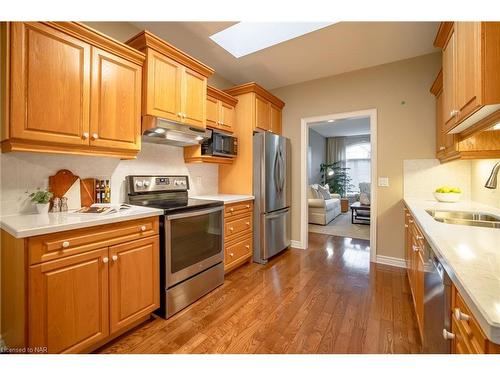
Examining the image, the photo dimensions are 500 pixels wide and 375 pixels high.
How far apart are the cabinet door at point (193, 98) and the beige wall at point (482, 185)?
2.67m

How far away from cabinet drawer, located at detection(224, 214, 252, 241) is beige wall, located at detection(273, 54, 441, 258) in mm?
1743

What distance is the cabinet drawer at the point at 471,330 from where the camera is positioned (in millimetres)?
581

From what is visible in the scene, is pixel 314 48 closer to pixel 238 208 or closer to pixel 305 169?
pixel 305 169

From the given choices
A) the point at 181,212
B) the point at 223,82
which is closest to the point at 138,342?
the point at 181,212

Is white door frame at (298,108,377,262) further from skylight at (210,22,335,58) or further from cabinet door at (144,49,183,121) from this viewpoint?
cabinet door at (144,49,183,121)

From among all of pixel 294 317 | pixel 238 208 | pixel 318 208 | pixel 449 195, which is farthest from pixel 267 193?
pixel 318 208

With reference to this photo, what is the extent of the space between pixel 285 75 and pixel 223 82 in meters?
0.92

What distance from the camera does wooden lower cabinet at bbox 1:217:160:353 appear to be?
1.16m

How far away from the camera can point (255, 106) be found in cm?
305

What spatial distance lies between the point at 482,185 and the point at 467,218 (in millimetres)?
688

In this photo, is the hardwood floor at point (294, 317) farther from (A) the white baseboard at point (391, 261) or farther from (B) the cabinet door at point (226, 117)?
(B) the cabinet door at point (226, 117)

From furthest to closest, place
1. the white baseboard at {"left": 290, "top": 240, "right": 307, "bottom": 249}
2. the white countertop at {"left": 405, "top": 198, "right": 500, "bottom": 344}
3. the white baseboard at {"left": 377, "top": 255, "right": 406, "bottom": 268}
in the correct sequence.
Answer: the white baseboard at {"left": 290, "top": 240, "right": 307, "bottom": 249} < the white baseboard at {"left": 377, "top": 255, "right": 406, "bottom": 268} < the white countertop at {"left": 405, "top": 198, "right": 500, "bottom": 344}

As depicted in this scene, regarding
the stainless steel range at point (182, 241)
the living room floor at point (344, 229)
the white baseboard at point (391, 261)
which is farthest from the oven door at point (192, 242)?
the living room floor at point (344, 229)

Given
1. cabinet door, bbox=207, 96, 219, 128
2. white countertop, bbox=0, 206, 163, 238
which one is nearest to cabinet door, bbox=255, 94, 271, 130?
cabinet door, bbox=207, 96, 219, 128
